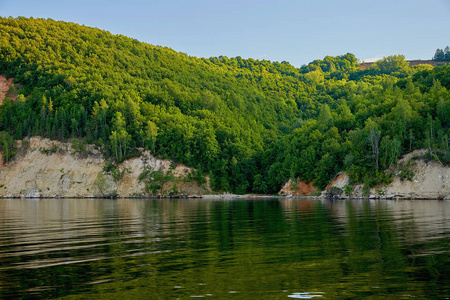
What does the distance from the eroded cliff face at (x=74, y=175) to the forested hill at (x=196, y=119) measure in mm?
4299

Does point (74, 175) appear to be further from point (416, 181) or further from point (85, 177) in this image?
point (416, 181)

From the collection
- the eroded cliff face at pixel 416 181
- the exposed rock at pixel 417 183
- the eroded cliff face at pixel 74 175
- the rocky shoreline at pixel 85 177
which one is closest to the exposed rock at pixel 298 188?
the rocky shoreline at pixel 85 177

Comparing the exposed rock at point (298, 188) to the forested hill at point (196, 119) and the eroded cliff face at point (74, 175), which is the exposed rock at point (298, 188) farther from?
the eroded cliff face at point (74, 175)

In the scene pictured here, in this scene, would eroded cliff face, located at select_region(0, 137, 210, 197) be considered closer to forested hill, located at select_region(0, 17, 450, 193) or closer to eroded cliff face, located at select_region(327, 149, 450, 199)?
forested hill, located at select_region(0, 17, 450, 193)

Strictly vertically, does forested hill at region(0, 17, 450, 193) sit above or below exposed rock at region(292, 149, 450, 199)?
above

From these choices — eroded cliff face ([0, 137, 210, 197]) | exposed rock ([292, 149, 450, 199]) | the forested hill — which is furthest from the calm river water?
eroded cliff face ([0, 137, 210, 197])

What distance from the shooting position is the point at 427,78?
136750mm

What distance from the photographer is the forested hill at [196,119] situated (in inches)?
4289

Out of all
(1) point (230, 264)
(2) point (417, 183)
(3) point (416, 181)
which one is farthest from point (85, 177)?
(1) point (230, 264)

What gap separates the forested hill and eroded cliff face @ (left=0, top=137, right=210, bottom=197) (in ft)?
14.1

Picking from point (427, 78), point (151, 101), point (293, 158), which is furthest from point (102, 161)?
point (427, 78)

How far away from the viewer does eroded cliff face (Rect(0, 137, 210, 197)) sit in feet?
438

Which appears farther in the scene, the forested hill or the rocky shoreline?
the rocky shoreline

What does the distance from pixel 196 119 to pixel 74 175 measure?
49475 millimetres
